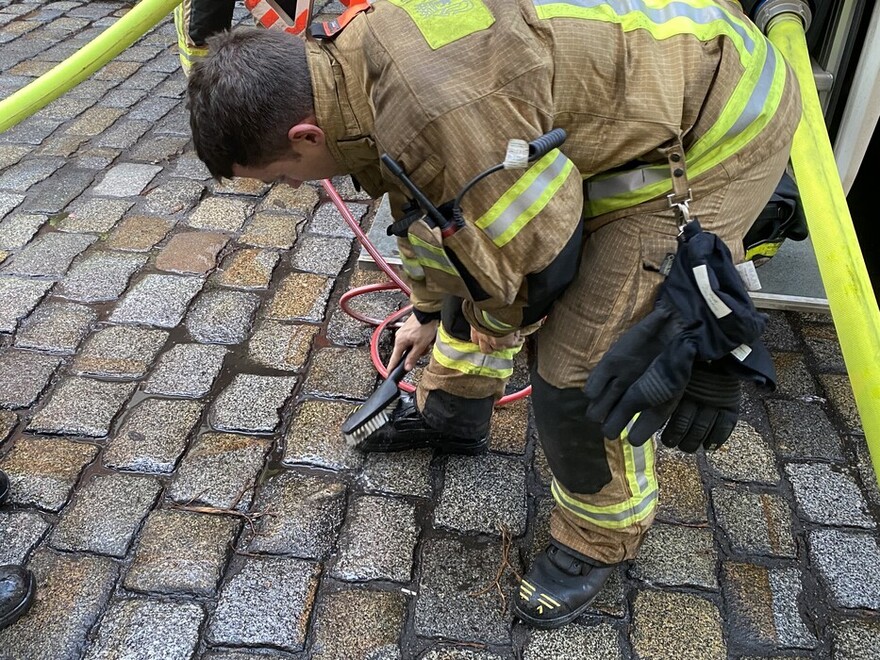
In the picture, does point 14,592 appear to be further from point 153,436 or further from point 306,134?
point 306,134

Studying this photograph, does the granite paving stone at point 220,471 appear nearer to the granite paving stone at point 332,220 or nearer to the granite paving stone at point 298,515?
the granite paving stone at point 298,515

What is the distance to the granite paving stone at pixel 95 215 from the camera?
397cm

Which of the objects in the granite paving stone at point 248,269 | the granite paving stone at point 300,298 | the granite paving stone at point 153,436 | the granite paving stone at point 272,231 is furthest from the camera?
the granite paving stone at point 272,231

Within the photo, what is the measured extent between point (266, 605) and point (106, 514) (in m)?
0.66

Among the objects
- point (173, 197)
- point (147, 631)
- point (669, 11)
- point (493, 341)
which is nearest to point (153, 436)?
point (147, 631)

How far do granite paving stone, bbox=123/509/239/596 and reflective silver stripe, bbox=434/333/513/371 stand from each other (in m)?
0.88

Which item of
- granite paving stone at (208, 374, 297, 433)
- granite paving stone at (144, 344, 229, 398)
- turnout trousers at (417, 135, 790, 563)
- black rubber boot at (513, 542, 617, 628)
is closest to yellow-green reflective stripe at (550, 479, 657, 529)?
turnout trousers at (417, 135, 790, 563)

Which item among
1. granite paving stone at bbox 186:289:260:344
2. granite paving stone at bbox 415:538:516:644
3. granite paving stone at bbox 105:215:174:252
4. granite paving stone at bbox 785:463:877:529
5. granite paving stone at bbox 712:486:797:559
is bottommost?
granite paving stone at bbox 785:463:877:529

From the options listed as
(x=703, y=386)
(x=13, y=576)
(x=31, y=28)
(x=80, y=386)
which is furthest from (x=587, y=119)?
(x=31, y=28)

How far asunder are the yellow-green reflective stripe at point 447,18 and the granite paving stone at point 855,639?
6.34ft

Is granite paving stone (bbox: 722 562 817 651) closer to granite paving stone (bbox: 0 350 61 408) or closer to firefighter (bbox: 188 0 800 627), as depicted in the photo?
firefighter (bbox: 188 0 800 627)

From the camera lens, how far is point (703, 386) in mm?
1918

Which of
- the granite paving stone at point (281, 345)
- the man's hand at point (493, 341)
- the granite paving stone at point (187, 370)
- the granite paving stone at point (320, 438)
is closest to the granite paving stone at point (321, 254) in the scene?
the granite paving stone at point (281, 345)

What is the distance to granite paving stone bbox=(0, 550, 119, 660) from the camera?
2.21m
